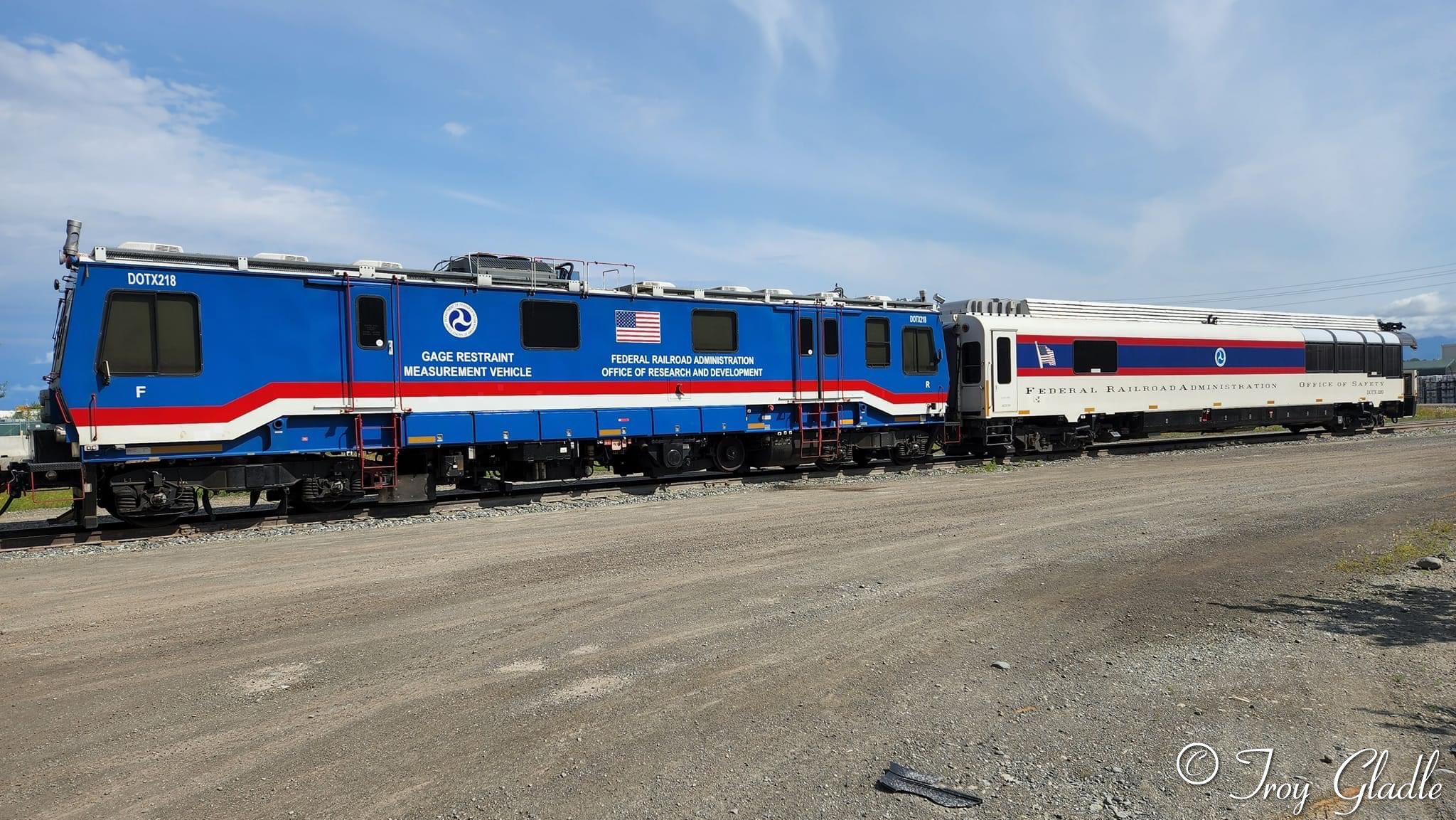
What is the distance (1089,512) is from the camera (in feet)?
40.3

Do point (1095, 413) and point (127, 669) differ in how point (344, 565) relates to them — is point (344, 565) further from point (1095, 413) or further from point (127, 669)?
point (1095, 413)

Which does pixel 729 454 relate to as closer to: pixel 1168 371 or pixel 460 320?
pixel 460 320

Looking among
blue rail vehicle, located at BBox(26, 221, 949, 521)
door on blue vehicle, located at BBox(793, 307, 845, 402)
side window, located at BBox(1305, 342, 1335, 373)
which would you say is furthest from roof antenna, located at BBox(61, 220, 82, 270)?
side window, located at BBox(1305, 342, 1335, 373)

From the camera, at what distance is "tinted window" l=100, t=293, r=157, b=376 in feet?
38.0

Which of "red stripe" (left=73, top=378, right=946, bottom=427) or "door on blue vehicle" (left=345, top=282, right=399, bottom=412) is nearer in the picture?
"red stripe" (left=73, top=378, right=946, bottom=427)

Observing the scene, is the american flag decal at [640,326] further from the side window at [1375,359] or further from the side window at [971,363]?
the side window at [1375,359]

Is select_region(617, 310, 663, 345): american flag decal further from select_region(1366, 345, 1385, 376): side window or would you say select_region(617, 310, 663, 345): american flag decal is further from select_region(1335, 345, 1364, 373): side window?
select_region(1366, 345, 1385, 376): side window

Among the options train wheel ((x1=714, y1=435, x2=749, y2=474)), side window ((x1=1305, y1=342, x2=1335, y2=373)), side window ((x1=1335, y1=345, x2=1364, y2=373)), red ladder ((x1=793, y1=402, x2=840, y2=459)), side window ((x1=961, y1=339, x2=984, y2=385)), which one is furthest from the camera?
side window ((x1=1335, y1=345, x2=1364, y2=373))

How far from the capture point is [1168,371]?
A: 79.2 ft

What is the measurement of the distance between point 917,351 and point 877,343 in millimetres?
1215

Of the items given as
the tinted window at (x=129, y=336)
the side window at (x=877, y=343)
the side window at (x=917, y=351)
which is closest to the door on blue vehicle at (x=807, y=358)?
the side window at (x=877, y=343)

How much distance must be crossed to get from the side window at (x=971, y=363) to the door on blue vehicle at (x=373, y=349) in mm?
13187

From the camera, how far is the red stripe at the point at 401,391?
1177 centimetres

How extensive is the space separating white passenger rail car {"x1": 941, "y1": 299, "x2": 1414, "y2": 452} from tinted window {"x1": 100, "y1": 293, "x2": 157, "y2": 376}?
1585cm
